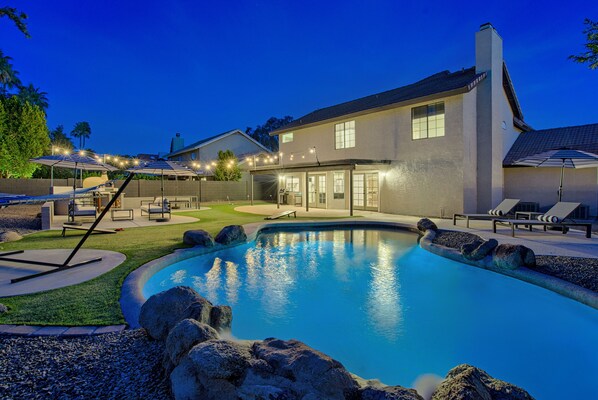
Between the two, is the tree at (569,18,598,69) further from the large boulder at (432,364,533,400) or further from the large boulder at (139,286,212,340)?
the large boulder at (139,286,212,340)

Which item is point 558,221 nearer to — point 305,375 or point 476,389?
point 476,389

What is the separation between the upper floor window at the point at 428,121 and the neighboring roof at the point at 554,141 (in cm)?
383

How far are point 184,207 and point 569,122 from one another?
112 meters

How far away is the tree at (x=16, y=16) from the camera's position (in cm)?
1200

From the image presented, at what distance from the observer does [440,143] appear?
1329cm

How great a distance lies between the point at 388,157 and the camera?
1529 centimetres

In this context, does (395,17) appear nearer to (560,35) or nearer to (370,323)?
(560,35)

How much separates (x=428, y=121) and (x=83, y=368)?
46.5ft

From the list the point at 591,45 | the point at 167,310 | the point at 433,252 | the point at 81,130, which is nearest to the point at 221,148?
the point at 433,252

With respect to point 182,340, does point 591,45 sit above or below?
above

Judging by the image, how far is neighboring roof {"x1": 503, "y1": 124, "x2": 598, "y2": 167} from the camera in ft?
45.5

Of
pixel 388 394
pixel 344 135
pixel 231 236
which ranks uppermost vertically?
pixel 344 135

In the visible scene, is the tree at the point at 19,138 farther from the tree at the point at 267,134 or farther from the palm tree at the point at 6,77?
the tree at the point at 267,134

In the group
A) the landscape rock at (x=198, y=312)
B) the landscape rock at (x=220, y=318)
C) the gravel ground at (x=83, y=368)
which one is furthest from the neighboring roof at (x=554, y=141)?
the gravel ground at (x=83, y=368)
